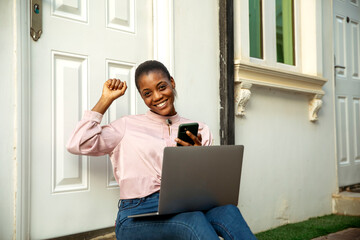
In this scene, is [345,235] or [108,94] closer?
[108,94]

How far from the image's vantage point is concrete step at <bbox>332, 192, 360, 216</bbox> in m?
3.60

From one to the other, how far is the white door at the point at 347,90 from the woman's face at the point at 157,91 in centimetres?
266

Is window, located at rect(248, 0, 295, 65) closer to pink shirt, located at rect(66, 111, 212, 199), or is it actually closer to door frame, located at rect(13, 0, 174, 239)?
pink shirt, located at rect(66, 111, 212, 199)

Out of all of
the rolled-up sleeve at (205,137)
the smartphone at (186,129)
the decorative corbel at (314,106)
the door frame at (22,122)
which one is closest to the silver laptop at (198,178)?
the smartphone at (186,129)

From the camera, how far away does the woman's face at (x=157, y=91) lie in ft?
6.03

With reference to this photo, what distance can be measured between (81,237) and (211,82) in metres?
1.29

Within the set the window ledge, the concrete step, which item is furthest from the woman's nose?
the concrete step

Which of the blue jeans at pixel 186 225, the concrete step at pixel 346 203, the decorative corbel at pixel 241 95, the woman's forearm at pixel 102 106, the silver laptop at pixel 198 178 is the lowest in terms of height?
the concrete step at pixel 346 203

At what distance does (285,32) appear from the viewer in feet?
11.9

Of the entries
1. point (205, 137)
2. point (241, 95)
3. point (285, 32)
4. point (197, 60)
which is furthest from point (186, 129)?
point (285, 32)

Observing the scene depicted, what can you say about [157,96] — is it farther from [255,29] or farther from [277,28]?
[277,28]

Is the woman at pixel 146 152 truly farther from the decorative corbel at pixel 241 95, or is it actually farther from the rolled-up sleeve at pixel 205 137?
the decorative corbel at pixel 241 95

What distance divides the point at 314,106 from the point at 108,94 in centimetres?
235

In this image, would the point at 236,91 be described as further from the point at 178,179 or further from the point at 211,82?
the point at 178,179
